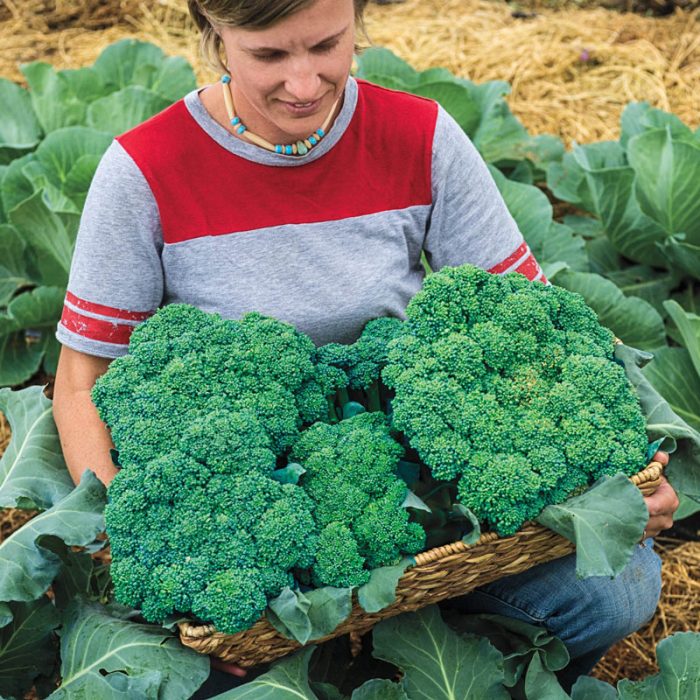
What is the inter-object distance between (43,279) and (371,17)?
130 inches

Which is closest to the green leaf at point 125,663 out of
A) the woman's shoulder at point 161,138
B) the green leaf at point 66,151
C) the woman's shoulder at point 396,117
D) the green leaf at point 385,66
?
the woman's shoulder at point 161,138

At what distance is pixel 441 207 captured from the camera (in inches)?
90.4

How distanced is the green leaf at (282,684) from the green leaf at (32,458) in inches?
24.8

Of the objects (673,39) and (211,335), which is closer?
(211,335)

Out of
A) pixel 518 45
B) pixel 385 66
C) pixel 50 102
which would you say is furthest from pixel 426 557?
pixel 518 45

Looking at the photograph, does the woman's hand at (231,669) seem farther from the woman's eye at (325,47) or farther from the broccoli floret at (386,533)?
the woman's eye at (325,47)

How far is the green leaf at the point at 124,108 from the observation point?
3814 millimetres

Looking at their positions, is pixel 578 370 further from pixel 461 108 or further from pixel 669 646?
pixel 461 108

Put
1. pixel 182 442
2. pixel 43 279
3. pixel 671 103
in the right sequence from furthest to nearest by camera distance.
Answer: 1. pixel 671 103
2. pixel 43 279
3. pixel 182 442

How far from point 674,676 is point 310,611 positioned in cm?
91

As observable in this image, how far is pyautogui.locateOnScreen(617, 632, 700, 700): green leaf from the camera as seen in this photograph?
2.02 m

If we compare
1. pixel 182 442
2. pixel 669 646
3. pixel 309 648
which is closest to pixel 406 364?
pixel 182 442

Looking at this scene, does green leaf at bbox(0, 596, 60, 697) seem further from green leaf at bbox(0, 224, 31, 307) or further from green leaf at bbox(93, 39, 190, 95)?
green leaf at bbox(93, 39, 190, 95)

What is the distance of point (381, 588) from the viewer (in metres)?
1.71
